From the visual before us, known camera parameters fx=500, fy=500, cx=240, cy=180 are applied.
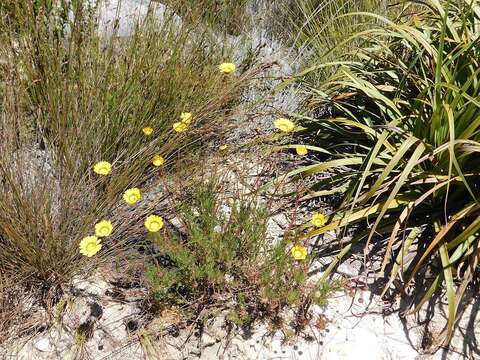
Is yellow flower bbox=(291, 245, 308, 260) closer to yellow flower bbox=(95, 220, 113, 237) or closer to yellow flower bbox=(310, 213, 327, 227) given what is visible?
yellow flower bbox=(310, 213, 327, 227)

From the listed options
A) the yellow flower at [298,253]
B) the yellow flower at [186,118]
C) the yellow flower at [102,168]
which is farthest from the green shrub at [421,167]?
the yellow flower at [102,168]

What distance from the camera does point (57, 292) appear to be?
1910 mm

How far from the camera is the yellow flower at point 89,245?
5.86ft

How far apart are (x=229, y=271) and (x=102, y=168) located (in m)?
0.65

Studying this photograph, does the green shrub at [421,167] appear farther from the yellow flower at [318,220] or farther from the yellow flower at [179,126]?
the yellow flower at [179,126]

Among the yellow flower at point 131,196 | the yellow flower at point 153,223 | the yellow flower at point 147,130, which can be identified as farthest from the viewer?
the yellow flower at point 147,130

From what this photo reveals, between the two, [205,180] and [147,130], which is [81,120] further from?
[205,180]

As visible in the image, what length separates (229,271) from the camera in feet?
6.42

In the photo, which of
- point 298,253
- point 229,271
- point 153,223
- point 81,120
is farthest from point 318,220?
point 81,120

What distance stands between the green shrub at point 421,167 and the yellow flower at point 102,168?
A: 89 cm

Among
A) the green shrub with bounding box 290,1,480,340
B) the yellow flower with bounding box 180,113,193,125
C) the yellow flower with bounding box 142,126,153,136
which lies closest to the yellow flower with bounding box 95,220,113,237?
the yellow flower with bounding box 142,126,153,136

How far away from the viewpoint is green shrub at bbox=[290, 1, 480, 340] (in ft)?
6.46

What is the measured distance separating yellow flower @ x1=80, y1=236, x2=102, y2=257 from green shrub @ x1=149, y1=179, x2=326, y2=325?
0.66 ft

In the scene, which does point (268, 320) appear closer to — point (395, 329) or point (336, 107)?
point (395, 329)
